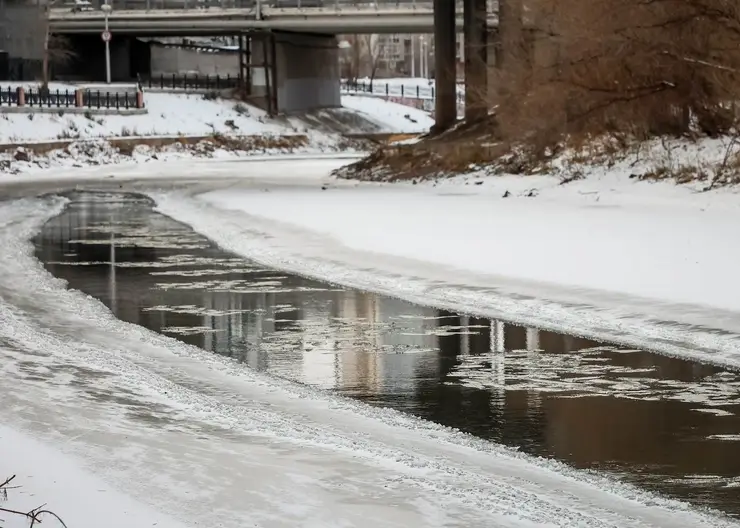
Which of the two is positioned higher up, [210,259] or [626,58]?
[626,58]

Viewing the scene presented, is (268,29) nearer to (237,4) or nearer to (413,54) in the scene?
(237,4)

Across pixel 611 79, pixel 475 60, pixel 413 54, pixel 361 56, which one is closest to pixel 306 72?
pixel 475 60

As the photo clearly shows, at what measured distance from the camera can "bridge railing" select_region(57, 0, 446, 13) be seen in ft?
237

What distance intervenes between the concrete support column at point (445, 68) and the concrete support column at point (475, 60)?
0.98m

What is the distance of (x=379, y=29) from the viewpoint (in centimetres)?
7444

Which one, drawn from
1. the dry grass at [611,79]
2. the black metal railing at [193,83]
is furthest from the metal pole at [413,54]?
the dry grass at [611,79]

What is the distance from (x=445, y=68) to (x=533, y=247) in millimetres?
24321

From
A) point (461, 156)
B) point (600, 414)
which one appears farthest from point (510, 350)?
point (461, 156)

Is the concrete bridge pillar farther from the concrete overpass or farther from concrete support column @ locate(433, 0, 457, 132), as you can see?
concrete support column @ locate(433, 0, 457, 132)

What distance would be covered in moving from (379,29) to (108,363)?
64.3m

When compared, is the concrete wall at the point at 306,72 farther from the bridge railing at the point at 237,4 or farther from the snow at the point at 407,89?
the snow at the point at 407,89

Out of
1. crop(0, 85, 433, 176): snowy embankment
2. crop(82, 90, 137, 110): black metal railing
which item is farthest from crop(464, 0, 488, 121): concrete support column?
crop(82, 90, 137, 110): black metal railing

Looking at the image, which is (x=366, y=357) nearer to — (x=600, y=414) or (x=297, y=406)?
(x=297, y=406)

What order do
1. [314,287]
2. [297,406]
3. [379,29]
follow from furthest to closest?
[379,29]
[314,287]
[297,406]
